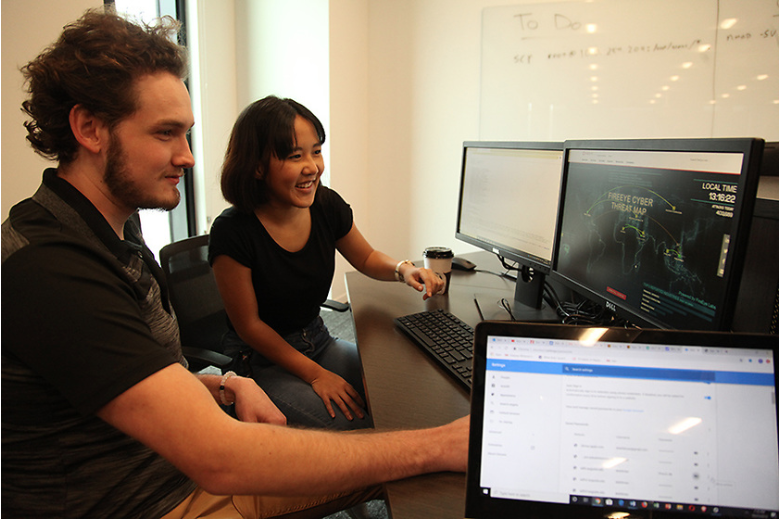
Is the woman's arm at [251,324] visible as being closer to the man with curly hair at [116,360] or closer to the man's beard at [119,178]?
the man with curly hair at [116,360]

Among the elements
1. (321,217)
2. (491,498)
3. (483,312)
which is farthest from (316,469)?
(321,217)

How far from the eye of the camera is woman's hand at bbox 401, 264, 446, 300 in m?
1.57

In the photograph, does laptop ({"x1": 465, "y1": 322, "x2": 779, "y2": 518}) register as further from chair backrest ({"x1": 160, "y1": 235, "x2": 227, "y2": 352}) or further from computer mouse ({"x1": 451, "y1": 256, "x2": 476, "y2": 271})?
computer mouse ({"x1": 451, "y1": 256, "x2": 476, "y2": 271})

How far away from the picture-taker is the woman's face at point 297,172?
58.9 inches

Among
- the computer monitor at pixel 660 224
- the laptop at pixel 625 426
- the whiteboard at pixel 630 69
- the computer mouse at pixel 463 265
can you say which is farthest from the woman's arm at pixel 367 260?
the whiteboard at pixel 630 69

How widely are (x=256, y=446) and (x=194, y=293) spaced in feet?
3.41

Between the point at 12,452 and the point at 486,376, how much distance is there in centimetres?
73

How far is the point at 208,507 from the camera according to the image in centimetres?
95

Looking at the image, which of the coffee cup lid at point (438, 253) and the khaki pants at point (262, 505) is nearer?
the khaki pants at point (262, 505)

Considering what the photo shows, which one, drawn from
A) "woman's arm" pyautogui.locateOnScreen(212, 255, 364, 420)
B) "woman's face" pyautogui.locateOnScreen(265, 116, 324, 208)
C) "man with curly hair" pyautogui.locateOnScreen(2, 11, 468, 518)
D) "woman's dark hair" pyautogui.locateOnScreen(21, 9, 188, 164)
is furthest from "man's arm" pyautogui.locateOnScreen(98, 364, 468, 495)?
"woman's face" pyautogui.locateOnScreen(265, 116, 324, 208)

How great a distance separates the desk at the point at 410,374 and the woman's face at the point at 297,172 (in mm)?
369

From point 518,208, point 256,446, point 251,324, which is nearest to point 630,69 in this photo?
point 518,208

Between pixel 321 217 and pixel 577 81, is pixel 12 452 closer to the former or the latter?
pixel 321 217

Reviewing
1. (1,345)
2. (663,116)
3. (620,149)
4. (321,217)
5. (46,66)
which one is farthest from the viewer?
(663,116)
